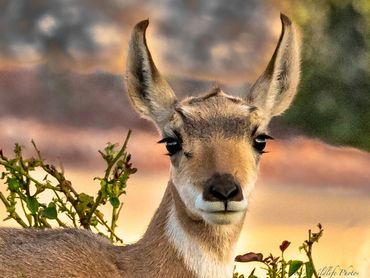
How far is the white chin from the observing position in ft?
21.7

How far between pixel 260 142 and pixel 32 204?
2526mm

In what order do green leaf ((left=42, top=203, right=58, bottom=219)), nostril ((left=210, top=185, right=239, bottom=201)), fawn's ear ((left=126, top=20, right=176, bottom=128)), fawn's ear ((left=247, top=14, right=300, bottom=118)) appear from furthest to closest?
green leaf ((left=42, top=203, right=58, bottom=219)), fawn's ear ((left=247, top=14, right=300, bottom=118)), fawn's ear ((left=126, top=20, right=176, bottom=128)), nostril ((left=210, top=185, right=239, bottom=201))

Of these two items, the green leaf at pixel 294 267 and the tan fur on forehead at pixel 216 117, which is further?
the green leaf at pixel 294 267

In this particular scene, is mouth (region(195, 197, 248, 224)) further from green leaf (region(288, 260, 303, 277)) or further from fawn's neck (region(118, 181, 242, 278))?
green leaf (region(288, 260, 303, 277))

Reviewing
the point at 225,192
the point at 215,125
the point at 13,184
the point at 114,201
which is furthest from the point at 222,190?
the point at 13,184

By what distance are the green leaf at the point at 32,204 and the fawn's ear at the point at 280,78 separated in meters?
2.30

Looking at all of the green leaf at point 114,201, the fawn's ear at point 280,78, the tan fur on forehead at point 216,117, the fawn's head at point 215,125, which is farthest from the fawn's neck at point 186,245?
the green leaf at point 114,201

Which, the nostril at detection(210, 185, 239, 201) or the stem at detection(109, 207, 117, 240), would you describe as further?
the stem at detection(109, 207, 117, 240)

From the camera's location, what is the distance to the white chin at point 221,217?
6.60 meters

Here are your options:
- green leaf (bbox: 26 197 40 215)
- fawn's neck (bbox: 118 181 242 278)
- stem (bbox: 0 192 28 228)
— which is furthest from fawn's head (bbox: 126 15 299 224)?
stem (bbox: 0 192 28 228)

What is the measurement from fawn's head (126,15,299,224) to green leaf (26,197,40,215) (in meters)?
1.74

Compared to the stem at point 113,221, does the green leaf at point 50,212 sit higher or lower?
lower

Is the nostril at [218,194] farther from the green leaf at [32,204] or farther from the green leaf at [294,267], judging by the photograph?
the green leaf at [32,204]

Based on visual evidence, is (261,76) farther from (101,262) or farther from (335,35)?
(335,35)
